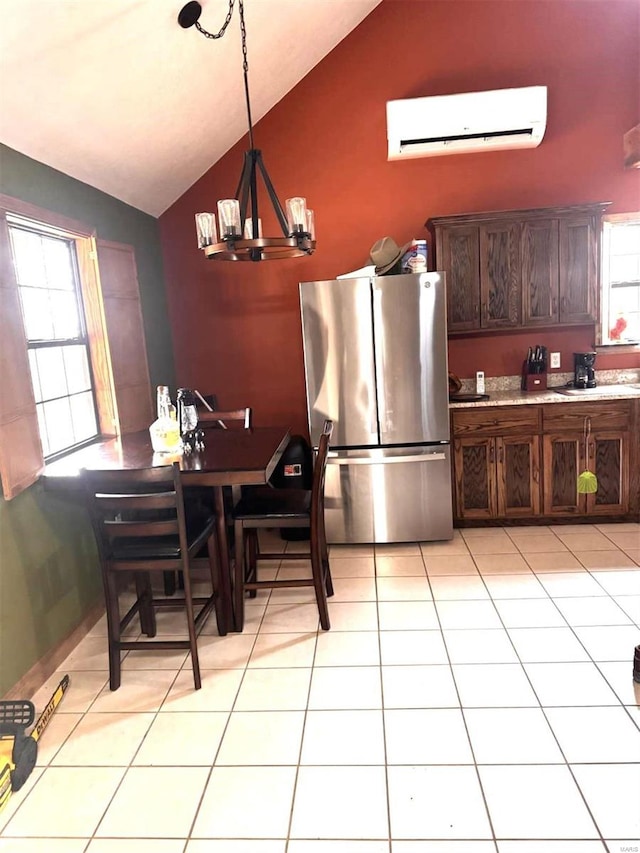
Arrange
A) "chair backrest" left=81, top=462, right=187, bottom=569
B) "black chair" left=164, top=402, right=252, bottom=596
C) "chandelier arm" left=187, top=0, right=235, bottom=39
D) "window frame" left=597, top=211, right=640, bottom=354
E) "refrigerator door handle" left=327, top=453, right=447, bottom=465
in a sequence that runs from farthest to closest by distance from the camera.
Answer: "window frame" left=597, top=211, right=640, bottom=354, "refrigerator door handle" left=327, top=453, right=447, bottom=465, "black chair" left=164, top=402, right=252, bottom=596, "chandelier arm" left=187, top=0, right=235, bottom=39, "chair backrest" left=81, top=462, right=187, bottom=569

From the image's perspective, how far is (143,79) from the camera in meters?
2.71

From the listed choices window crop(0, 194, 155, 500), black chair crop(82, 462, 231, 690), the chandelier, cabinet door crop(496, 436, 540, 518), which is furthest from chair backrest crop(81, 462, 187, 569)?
cabinet door crop(496, 436, 540, 518)

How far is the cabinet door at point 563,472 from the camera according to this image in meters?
3.73

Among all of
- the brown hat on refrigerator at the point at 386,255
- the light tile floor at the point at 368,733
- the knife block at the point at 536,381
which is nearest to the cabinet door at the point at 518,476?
the knife block at the point at 536,381

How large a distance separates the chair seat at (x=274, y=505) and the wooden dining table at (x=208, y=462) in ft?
0.58

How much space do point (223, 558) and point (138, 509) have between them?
1.83 feet

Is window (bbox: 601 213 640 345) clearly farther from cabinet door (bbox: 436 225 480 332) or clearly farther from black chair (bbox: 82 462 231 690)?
black chair (bbox: 82 462 231 690)

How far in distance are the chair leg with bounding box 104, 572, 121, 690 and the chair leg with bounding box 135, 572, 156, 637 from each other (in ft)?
0.91

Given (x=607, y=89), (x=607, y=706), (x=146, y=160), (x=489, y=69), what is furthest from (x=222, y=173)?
(x=607, y=706)

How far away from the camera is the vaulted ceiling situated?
2.16 metres

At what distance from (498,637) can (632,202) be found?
311cm

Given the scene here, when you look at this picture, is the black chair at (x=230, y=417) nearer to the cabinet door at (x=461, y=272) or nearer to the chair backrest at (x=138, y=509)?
the chair backrest at (x=138, y=509)

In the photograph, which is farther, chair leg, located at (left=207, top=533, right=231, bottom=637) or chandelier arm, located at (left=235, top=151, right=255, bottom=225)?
chair leg, located at (left=207, top=533, right=231, bottom=637)

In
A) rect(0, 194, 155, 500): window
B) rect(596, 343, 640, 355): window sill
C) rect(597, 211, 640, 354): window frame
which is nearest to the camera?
rect(0, 194, 155, 500): window
